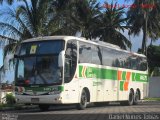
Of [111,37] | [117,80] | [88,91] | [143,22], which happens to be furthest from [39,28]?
[143,22]

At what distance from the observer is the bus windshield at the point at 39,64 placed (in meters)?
23.6

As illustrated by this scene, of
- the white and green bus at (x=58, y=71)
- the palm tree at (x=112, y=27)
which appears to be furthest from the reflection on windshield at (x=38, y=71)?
the palm tree at (x=112, y=27)

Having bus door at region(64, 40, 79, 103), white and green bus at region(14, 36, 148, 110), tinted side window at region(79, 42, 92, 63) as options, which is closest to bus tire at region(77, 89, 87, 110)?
white and green bus at region(14, 36, 148, 110)

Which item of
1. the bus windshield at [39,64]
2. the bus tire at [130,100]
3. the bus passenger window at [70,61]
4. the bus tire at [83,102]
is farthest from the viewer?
the bus tire at [130,100]

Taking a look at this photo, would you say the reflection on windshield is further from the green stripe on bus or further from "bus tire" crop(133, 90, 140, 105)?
"bus tire" crop(133, 90, 140, 105)

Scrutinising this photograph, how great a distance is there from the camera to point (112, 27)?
55406mm

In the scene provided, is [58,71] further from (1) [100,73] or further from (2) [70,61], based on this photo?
(1) [100,73]

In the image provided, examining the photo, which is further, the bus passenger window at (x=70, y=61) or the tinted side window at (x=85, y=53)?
the tinted side window at (x=85, y=53)

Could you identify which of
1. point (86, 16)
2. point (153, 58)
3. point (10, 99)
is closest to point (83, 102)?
point (10, 99)

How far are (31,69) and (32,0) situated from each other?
43.3ft

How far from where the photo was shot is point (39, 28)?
3547 cm

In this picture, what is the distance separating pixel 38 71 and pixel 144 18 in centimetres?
3418

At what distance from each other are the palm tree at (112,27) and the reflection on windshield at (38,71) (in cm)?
2985

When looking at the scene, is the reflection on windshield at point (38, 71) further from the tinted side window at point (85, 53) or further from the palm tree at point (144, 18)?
the palm tree at point (144, 18)
